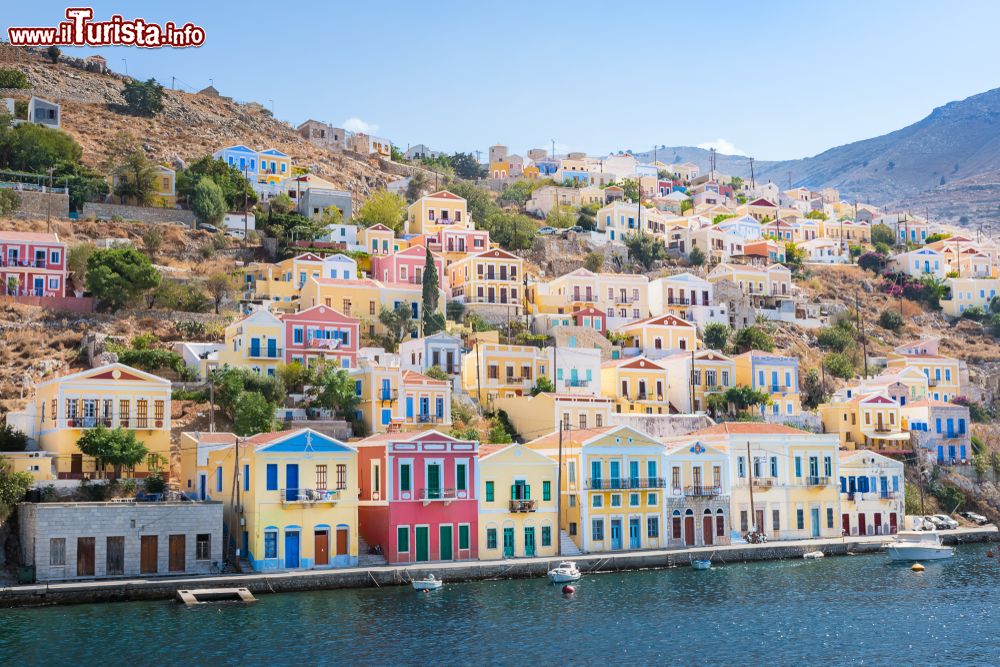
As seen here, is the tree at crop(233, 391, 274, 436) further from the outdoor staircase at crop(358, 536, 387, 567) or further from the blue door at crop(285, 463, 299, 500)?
the blue door at crop(285, 463, 299, 500)

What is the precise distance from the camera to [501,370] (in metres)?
67.5

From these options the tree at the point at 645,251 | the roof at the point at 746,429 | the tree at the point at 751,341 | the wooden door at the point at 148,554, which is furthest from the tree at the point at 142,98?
the wooden door at the point at 148,554

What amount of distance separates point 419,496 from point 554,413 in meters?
15.3

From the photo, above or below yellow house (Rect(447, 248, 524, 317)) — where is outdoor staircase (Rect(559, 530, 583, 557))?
below

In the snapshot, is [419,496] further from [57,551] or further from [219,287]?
[219,287]

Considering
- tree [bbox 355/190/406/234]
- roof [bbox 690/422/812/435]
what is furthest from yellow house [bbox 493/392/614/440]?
tree [bbox 355/190/406/234]

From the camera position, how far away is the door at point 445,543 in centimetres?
4791

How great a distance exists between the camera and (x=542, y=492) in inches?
2018

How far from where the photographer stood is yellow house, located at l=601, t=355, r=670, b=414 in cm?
6988

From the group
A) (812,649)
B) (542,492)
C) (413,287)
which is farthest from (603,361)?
(812,649)

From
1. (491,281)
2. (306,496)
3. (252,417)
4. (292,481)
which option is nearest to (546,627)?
(306,496)

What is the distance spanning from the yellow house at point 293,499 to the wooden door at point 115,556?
192 inches

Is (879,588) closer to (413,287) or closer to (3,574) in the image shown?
(3,574)

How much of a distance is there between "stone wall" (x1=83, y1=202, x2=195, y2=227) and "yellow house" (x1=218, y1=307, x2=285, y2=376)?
26027 millimetres
